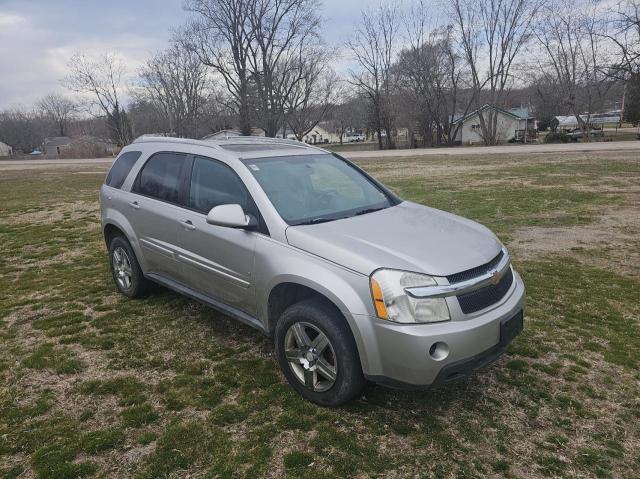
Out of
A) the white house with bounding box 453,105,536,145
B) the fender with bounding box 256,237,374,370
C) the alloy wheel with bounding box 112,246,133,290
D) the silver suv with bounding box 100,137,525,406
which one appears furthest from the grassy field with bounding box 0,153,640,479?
the white house with bounding box 453,105,536,145

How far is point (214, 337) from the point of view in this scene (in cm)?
414

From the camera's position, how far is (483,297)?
9.39 feet

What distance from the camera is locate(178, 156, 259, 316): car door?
3.41m

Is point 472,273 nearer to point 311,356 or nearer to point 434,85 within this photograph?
point 311,356

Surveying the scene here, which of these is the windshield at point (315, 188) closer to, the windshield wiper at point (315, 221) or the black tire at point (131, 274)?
the windshield wiper at point (315, 221)

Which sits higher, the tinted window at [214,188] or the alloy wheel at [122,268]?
the tinted window at [214,188]

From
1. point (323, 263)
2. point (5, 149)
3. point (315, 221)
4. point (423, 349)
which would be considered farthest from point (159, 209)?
point (5, 149)

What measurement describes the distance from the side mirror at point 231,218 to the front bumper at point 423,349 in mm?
1141

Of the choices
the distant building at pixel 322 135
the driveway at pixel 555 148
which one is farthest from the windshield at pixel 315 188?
the distant building at pixel 322 135

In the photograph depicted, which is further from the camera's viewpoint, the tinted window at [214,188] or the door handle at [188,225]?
the door handle at [188,225]

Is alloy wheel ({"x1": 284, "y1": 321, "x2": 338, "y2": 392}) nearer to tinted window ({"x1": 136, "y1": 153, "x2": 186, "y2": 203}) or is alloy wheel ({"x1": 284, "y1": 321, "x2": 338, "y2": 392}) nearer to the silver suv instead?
the silver suv

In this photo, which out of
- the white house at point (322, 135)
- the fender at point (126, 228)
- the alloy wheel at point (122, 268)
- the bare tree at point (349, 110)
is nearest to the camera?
the fender at point (126, 228)

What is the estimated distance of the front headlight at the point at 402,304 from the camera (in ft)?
8.63

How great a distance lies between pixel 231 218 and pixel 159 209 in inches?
52.0
